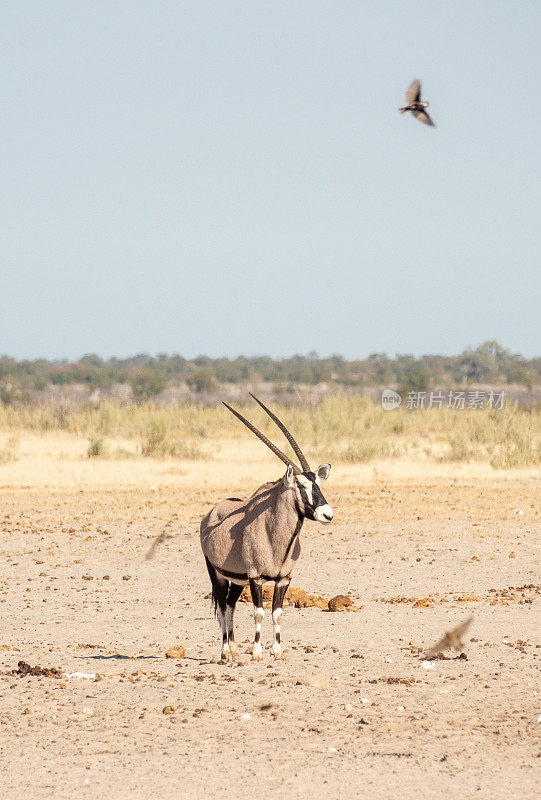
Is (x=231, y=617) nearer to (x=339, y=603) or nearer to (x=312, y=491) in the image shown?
(x=312, y=491)

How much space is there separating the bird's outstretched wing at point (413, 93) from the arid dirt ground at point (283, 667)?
4.86m

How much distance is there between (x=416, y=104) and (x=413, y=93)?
0.16 meters

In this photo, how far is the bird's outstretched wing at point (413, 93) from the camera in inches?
422

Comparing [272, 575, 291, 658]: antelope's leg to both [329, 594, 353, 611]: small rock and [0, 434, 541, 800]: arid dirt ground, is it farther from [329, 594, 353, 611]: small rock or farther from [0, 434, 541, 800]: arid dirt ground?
[329, 594, 353, 611]: small rock

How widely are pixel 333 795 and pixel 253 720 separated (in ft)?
4.03

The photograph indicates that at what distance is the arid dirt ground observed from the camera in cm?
546

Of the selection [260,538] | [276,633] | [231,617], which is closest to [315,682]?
[276,633]

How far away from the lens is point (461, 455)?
26328mm

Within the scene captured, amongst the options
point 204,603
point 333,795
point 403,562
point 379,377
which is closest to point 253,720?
point 333,795

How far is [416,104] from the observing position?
34.9 feet

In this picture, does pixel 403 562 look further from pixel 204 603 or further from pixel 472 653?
pixel 472 653

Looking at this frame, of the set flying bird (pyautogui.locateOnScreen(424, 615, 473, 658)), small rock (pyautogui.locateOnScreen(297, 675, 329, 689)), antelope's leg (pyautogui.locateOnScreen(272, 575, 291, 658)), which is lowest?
small rock (pyautogui.locateOnScreen(297, 675, 329, 689))

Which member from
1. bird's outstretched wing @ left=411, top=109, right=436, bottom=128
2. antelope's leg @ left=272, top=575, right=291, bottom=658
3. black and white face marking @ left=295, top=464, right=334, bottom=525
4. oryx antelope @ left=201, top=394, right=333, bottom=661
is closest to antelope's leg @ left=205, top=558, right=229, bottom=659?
oryx antelope @ left=201, top=394, right=333, bottom=661

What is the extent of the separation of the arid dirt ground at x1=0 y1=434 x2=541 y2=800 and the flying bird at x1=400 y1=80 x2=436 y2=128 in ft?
15.2
